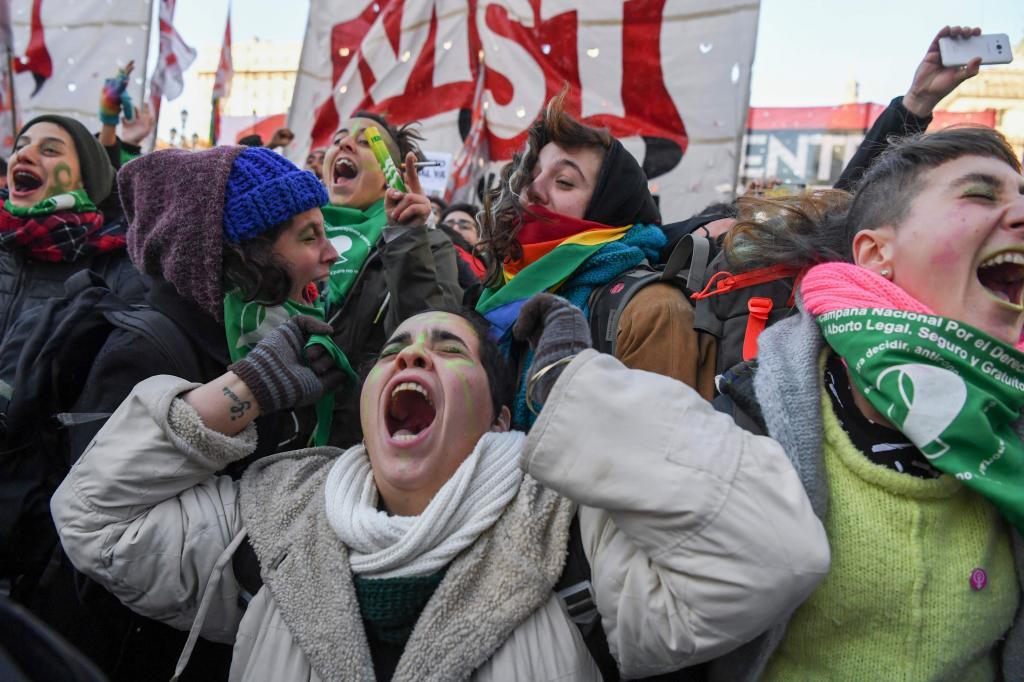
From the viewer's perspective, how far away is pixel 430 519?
1617 mm

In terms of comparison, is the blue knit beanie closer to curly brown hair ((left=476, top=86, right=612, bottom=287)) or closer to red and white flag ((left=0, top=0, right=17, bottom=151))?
curly brown hair ((left=476, top=86, right=612, bottom=287))

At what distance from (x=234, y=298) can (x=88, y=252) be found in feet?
4.59

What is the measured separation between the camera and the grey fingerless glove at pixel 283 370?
184 cm

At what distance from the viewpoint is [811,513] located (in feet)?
4.33

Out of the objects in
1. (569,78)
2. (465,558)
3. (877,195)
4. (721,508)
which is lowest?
(465,558)

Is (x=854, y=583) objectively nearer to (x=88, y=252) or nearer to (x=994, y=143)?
(x=994, y=143)

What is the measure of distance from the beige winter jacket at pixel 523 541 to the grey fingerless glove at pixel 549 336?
0.32 ft

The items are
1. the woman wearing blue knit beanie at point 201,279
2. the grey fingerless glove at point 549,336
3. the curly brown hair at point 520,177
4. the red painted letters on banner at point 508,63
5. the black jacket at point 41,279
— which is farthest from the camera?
the red painted letters on banner at point 508,63

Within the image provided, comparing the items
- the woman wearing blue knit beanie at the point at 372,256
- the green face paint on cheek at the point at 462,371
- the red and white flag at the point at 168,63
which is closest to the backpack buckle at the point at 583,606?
the green face paint on cheek at the point at 462,371

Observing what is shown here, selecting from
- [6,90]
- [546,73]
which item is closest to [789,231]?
[546,73]

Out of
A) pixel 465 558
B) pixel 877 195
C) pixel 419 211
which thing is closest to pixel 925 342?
pixel 877 195

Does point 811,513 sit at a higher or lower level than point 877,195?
lower

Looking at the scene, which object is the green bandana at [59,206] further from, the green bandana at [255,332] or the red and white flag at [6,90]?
the red and white flag at [6,90]

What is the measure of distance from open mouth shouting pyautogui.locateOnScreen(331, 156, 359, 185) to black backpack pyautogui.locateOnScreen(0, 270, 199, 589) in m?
1.29
